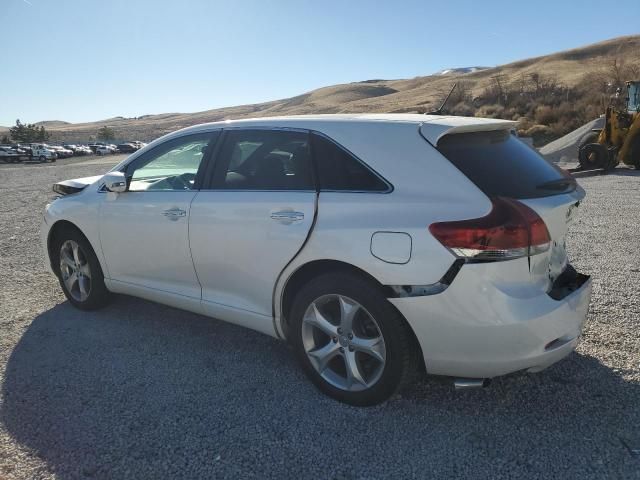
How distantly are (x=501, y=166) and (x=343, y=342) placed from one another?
130cm

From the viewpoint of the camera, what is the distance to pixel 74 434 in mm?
2842

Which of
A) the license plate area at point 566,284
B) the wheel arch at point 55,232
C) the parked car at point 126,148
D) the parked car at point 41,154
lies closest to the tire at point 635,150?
the license plate area at point 566,284

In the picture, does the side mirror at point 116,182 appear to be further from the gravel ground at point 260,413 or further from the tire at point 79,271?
the gravel ground at point 260,413

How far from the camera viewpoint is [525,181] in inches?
112

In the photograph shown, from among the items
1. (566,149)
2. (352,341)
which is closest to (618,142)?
(566,149)

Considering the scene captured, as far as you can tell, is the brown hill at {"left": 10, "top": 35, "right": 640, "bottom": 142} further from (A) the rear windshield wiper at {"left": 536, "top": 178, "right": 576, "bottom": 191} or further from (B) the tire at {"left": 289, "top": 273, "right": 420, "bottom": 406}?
(B) the tire at {"left": 289, "top": 273, "right": 420, "bottom": 406}

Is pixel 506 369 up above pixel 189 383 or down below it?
above

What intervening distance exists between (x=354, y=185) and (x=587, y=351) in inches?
81.0

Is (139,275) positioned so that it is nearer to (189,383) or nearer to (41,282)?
(189,383)

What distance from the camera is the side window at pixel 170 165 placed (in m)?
3.84

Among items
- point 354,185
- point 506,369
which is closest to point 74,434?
point 354,185

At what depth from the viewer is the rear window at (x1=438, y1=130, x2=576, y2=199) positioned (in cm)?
273

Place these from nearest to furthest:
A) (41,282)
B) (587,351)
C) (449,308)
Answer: (449,308) → (587,351) → (41,282)

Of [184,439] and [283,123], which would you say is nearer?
[184,439]
